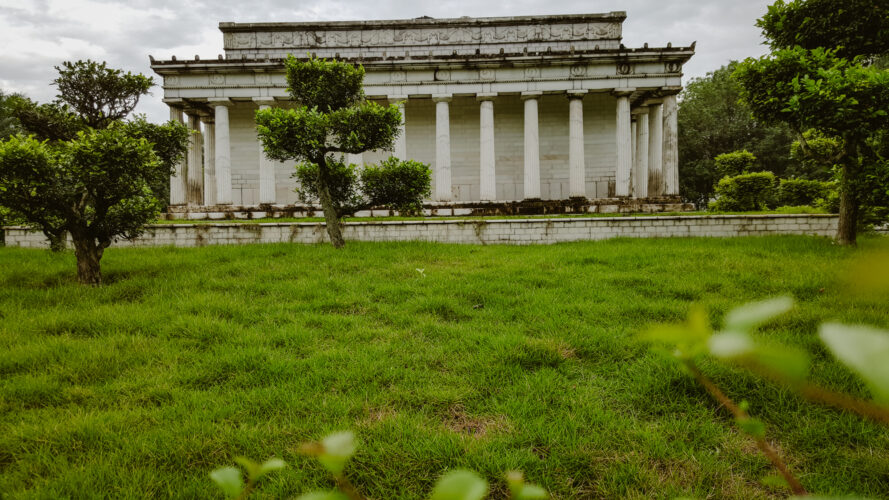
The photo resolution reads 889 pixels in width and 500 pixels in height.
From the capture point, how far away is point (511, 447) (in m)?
2.89

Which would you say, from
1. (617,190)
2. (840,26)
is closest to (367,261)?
(840,26)

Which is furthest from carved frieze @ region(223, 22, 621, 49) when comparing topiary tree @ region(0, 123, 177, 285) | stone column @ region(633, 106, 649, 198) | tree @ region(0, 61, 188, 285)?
topiary tree @ region(0, 123, 177, 285)

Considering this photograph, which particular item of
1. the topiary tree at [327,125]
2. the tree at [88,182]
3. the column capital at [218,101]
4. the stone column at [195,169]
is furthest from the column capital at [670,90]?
the stone column at [195,169]

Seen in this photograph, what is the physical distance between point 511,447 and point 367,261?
6210mm

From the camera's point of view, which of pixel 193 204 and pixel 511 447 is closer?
pixel 511 447

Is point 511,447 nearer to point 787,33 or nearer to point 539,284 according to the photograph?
point 539,284

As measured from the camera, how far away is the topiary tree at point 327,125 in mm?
9758

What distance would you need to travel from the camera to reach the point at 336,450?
0.53m

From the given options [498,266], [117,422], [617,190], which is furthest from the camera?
[617,190]

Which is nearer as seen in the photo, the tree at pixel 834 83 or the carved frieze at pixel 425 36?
the tree at pixel 834 83

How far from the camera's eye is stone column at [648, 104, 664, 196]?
781 inches

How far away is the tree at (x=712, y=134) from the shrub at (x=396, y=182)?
95.6 ft

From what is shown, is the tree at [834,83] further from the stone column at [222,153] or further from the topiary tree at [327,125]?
the stone column at [222,153]

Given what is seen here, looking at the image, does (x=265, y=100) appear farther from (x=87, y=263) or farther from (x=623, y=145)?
(x=623, y=145)
